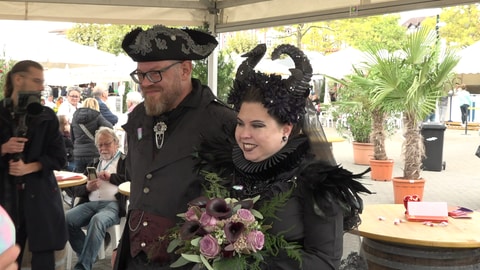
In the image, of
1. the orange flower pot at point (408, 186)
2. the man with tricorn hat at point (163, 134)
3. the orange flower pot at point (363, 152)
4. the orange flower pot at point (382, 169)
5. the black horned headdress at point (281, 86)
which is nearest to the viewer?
the black horned headdress at point (281, 86)

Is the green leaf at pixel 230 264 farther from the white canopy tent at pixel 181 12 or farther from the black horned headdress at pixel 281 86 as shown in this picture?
the white canopy tent at pixel 181 12

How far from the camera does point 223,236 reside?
1.68 meters

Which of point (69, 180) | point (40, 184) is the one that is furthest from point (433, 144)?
point (40, 184)

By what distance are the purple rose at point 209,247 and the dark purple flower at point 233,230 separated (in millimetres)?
44

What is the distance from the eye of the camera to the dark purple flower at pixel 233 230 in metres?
1.67

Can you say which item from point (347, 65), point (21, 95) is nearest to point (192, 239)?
point (21, 95)

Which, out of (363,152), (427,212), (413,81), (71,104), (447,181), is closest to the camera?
(427,212)

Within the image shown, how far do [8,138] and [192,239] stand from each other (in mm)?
2444

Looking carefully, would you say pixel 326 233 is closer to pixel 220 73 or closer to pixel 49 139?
pixel 49 139

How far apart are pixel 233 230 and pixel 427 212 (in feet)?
7.89

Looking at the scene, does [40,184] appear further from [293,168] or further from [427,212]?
[427,212]

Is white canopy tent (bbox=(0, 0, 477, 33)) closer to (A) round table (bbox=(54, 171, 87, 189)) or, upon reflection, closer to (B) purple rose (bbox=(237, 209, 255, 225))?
(A) round table (bbox=(54, 171, 87, 189))

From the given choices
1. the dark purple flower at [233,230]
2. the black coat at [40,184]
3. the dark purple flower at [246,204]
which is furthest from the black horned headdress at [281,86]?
the black coat at [40,184]

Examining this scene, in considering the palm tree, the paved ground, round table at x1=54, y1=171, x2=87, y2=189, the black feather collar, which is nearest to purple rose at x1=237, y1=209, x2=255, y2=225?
the black feather collar
